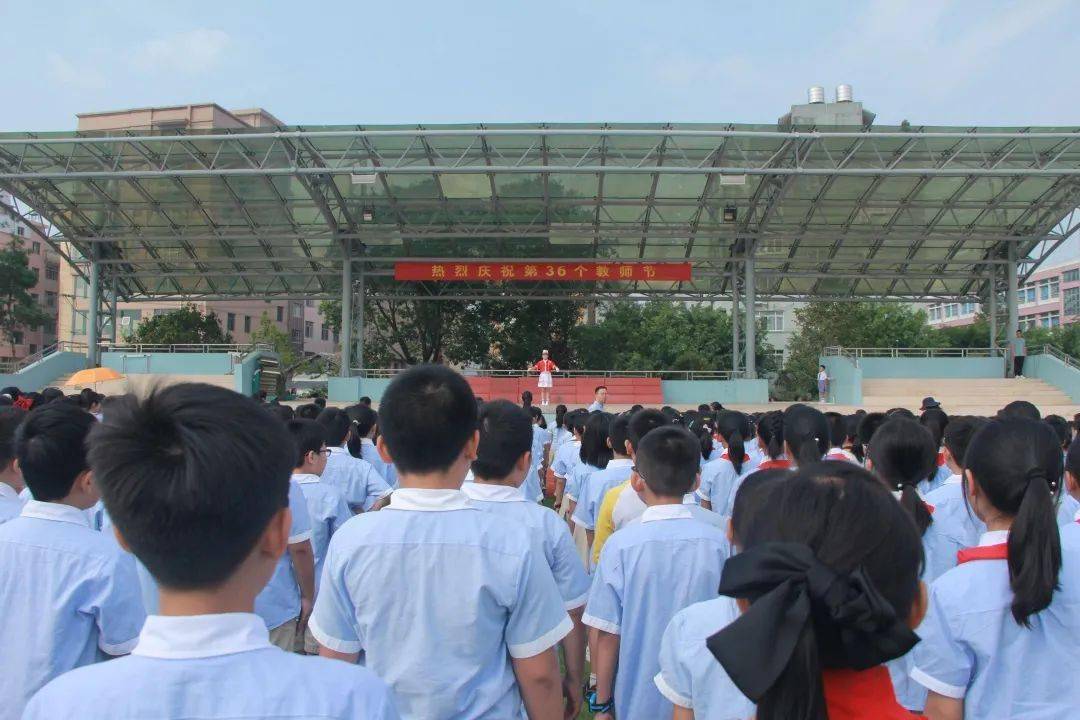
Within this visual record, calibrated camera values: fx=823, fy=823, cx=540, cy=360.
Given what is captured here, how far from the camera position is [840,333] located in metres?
36.4

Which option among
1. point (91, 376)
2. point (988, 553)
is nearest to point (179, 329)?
point (91, 376)

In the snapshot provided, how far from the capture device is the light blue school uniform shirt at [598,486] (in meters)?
4.60

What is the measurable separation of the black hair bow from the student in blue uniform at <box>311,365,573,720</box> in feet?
2.68

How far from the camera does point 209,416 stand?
1249 millimetres

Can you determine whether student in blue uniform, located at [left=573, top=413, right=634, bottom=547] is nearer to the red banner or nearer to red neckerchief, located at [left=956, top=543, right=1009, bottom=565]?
red neckerchief, located at [left=956, top=543, right=1009, bottom=565]

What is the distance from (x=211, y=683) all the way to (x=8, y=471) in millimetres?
2442

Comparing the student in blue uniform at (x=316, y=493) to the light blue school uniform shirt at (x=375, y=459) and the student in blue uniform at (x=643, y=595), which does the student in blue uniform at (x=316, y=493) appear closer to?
the light blue school uniform shirt at (x=375, y=459)

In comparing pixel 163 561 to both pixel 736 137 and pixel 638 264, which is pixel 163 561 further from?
pixel 638 264

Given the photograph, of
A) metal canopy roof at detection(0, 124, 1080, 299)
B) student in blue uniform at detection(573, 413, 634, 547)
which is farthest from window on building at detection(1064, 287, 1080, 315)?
student in blue uniform at detection(573, 413, 634, 547)

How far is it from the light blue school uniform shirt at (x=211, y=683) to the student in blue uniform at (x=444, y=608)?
0.75m

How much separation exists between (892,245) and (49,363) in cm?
2419

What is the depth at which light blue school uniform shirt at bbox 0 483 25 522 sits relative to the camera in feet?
9.55

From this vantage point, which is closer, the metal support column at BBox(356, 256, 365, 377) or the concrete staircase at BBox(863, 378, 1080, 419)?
the concrete staircase at BBox(863, 378, 1080, 419)

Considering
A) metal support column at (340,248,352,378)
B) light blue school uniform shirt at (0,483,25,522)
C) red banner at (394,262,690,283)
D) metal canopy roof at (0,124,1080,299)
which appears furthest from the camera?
metal support column at (340,248,352,378)
